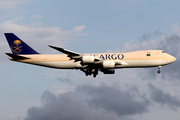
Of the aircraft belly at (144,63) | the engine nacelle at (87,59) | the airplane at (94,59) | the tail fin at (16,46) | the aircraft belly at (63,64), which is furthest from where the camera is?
the tail fin at (16,46)

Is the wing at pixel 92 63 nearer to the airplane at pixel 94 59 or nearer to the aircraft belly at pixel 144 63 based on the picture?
the airplane at pixel 94 59

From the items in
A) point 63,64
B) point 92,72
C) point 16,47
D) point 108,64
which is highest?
point 16,47

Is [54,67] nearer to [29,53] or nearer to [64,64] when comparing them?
[64,64]

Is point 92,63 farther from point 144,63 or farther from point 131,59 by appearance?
point 144,63

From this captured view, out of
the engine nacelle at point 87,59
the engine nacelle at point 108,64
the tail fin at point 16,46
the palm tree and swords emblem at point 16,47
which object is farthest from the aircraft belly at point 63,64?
the palm tree and swords emblem at point 16,47

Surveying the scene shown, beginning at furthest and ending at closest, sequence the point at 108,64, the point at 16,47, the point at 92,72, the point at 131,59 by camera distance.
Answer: the point at 16,47 < the point at 92,72 < the point at 131,59 < the point at 108,64

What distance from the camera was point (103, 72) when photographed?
57.6m

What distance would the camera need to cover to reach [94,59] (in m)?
52.1

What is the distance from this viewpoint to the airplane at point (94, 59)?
52.5 m

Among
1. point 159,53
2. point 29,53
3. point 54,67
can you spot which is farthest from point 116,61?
point 29,53

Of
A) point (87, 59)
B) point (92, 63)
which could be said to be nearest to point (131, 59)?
point (92, 63)

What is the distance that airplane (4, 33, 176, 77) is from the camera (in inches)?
2068

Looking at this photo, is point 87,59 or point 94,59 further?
point 94,59

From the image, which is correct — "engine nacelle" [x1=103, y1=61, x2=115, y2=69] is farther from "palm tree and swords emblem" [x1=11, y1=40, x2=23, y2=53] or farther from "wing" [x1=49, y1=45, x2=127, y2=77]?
"palm tree and swords emblem" [x1=11, y1=40, x2=23, y2=53]
